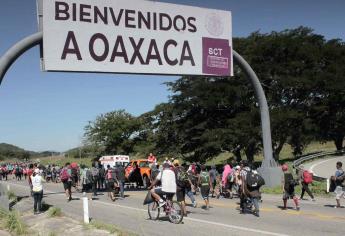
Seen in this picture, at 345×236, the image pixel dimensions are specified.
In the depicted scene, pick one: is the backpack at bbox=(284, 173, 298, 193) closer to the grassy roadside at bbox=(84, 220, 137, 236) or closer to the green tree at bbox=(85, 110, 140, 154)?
the grassy roadside at bbox=(84, 220, 137, 236)

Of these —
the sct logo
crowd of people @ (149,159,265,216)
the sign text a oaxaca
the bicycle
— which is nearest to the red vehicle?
the sign text a oaxaca

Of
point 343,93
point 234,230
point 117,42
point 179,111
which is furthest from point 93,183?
point 343,93

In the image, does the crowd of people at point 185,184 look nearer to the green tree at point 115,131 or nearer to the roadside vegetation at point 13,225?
the roadside vegetation at point 13,225

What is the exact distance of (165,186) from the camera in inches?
571

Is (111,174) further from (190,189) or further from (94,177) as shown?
(190,189)

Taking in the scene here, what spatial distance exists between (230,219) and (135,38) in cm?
1067

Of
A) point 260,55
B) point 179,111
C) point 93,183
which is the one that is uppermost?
point 260,55

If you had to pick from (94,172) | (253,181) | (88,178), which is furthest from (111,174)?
(253,181)

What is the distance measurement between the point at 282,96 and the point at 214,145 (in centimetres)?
836

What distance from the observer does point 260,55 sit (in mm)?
50438

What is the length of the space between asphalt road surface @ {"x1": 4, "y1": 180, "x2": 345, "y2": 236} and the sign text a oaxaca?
20.3ft

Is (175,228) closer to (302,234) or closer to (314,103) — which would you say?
(302,234)

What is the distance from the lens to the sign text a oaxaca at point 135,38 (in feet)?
71.1

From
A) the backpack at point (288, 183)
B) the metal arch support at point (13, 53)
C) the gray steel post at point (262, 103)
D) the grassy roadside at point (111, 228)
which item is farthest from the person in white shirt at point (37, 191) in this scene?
the gray steel post at point (262, 103)
